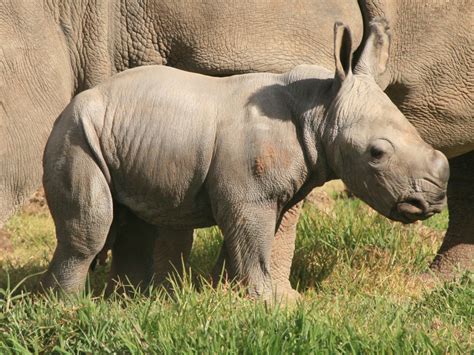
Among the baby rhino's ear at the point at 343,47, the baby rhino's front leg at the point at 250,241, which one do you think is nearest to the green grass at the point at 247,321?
the baby rhino's front leg at the point at 250,241

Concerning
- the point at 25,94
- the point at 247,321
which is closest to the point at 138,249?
the point at 25,94

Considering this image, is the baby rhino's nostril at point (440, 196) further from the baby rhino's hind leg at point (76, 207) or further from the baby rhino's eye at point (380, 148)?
the baby rhino's hind leg at point (76, 207)

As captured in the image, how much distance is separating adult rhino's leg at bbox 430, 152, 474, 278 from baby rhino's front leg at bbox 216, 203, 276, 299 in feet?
6.16

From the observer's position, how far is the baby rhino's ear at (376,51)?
18.0 ft

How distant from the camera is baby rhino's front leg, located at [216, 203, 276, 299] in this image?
206 inches

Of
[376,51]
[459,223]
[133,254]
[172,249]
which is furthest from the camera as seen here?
[459,223]

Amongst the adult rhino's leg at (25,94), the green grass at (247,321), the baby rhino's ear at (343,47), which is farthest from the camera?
the adult rhino's leg at (25,94)

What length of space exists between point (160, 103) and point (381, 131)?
3.11 feet

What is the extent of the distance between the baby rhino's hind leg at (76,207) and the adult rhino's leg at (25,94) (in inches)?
10.0

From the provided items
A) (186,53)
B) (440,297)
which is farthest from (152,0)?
(440,297)

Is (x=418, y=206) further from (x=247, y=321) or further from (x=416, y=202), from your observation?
(x=247, y=321)

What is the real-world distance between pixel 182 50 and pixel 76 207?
104 cm

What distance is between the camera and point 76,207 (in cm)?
534

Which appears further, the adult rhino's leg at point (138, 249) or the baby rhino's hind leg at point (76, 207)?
the adult rhino's leg at point (138, 249)
